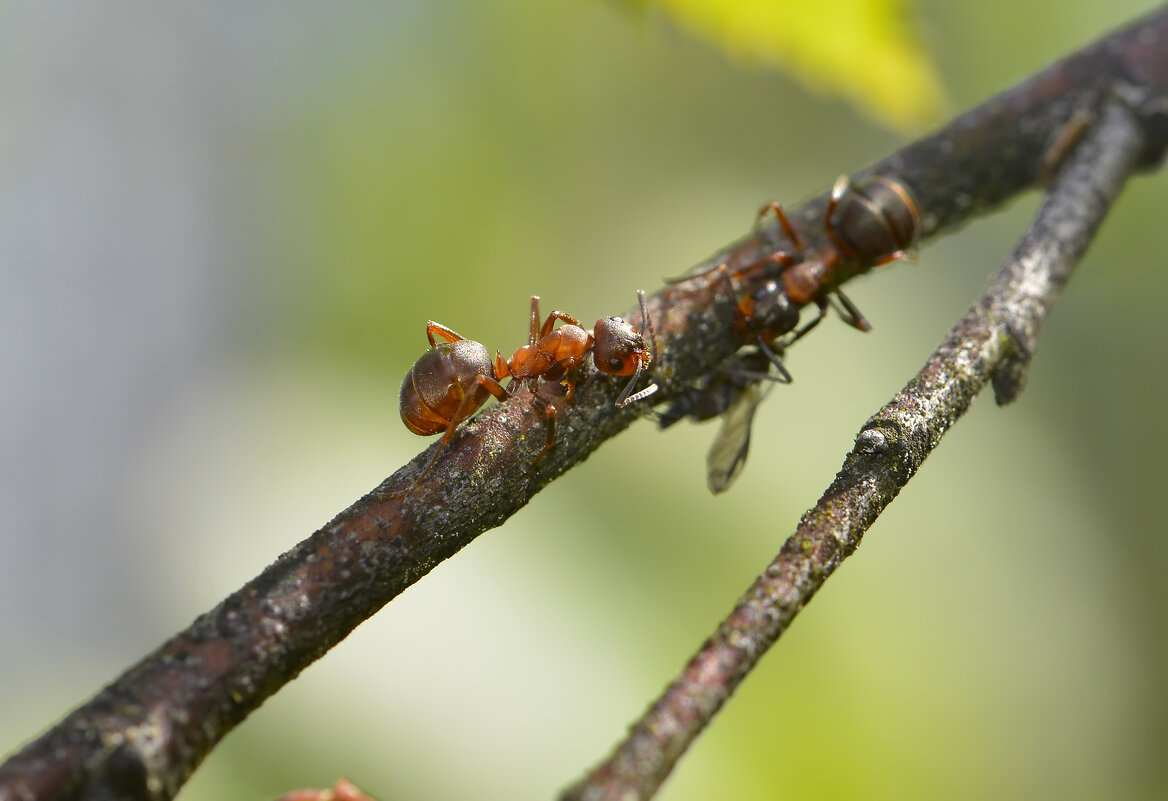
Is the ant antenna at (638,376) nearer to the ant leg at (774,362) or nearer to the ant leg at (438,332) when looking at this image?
the ant leg at (774,362)

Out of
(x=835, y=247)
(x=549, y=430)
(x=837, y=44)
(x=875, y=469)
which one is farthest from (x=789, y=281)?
(x=875, y=469)

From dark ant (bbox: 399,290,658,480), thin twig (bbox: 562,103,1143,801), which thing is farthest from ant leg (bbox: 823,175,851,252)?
dark ant (bbox: 399,290,658,480)

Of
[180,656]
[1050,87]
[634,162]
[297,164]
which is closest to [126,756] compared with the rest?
[180,656]

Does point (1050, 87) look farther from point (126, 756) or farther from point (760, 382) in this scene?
point (126, 756)

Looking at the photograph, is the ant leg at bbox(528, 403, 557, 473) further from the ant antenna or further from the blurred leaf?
the blurred leaf

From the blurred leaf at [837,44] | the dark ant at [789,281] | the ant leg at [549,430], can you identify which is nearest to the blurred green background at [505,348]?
the blurred leaf at [837,44]
